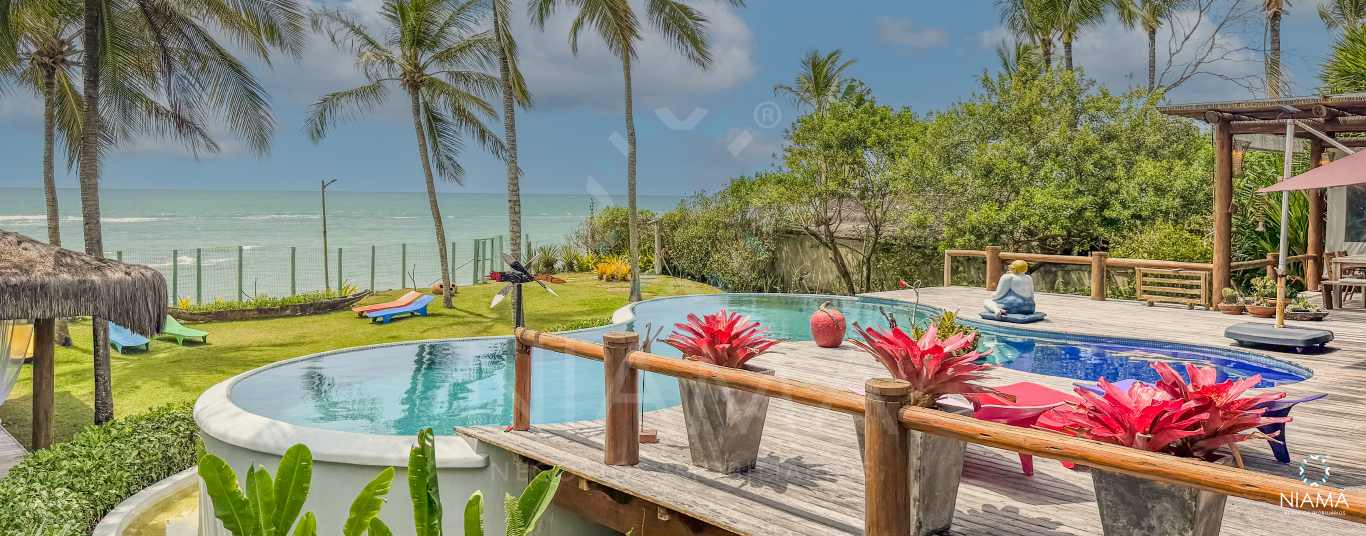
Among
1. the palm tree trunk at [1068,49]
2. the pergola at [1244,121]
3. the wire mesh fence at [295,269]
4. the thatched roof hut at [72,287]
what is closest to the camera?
the thatched roof hut at [72,287]

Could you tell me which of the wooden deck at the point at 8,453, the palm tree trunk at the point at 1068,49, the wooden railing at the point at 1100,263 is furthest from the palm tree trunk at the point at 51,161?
the palm tree trunk at the point at 1068,49

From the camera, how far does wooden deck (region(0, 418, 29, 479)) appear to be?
297 inches

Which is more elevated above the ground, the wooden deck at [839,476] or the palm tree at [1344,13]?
the palm tree at [1344,13]

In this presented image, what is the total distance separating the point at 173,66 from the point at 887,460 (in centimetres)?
1135

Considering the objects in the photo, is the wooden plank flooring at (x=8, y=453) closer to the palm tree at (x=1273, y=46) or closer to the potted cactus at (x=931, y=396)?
the potted cactus at (x=931, y=396)

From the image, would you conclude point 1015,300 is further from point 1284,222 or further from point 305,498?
point 305,498

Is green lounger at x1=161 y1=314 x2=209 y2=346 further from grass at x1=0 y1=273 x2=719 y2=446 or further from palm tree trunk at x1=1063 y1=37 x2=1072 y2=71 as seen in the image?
palm tree trunk at x1=1063 y1=37 x2=1072 y2=71

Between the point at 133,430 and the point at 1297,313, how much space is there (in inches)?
491

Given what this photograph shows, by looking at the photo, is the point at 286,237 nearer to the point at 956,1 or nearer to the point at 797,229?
the point at 797,229

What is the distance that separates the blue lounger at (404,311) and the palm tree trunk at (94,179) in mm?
6241

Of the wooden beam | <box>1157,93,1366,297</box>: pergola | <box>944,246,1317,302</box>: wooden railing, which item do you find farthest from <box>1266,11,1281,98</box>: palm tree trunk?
the wooden beam

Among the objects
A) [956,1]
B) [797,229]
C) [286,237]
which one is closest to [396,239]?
[286,237]

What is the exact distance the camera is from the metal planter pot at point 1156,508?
266 cm

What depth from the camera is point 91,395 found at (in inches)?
427
